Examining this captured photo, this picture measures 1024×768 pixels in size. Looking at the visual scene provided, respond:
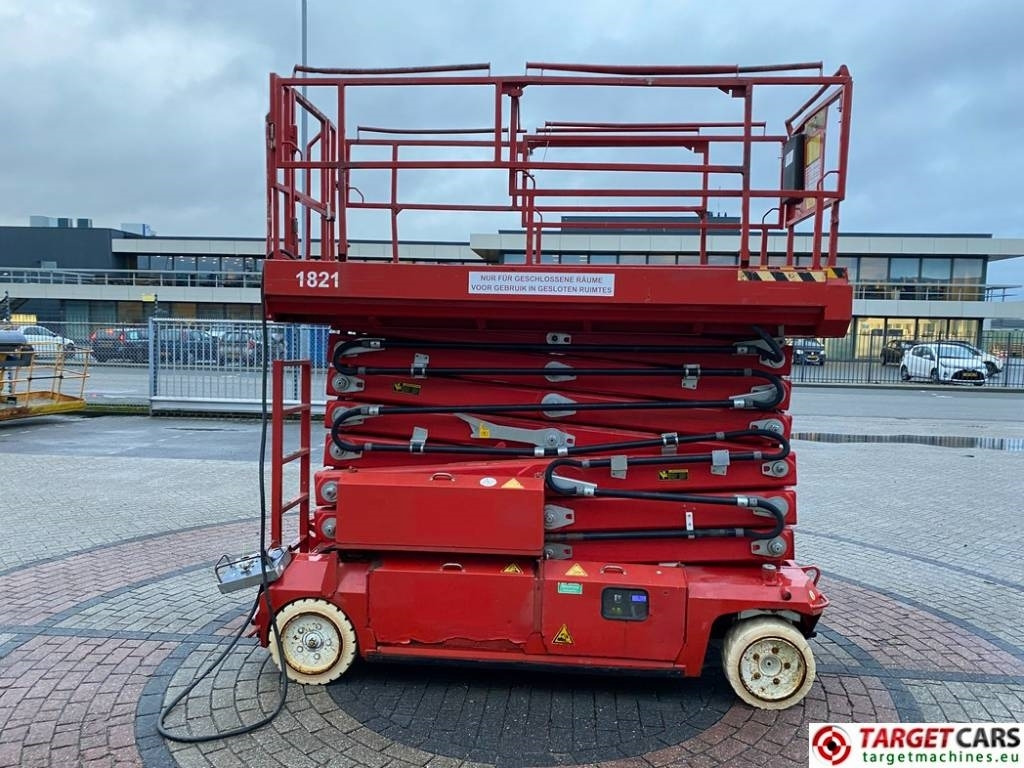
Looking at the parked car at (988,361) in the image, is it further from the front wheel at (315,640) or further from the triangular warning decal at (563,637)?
the front wheel at (315,640)

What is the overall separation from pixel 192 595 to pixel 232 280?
133ft

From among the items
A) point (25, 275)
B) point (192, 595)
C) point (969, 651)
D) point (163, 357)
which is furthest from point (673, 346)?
point (25, 275)

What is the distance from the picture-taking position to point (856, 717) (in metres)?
3.30

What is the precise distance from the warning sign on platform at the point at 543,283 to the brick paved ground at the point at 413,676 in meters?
2.07

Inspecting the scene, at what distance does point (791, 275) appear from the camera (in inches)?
127

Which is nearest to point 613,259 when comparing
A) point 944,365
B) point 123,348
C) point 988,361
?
point 944,365

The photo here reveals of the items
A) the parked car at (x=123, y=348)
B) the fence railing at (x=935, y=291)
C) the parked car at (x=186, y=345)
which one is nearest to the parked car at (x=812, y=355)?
the fence railing at (x=935, y=291)

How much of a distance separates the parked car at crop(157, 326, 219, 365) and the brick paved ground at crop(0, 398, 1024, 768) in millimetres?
6620

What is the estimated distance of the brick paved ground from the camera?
3.02 meters

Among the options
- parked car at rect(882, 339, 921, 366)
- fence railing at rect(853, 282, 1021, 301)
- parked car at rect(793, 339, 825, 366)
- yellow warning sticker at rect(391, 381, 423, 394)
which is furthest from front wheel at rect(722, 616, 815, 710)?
fence railing at rect(853, 282, 1021, 301)

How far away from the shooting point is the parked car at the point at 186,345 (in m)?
13.1

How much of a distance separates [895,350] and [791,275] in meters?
32.1

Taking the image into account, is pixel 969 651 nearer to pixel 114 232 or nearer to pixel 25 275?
pixel 25 275

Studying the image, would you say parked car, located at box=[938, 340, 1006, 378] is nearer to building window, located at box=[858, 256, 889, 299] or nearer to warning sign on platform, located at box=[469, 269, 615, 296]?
building window, located at box=[858, 256, 889, 299]
